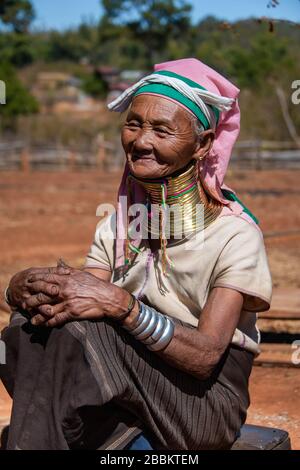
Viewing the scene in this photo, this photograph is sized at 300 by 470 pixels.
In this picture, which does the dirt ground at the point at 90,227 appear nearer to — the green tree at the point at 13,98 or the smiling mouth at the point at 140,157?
the smiling mouth at the point at 140,157

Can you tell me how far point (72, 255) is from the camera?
8219mm

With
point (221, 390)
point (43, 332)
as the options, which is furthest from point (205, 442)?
point (43, 332)

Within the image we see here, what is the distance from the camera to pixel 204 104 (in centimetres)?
245

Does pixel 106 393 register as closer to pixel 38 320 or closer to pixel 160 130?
pixel 38 320

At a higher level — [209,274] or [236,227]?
[236,227]

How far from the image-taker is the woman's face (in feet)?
7.84

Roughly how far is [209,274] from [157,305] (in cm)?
21

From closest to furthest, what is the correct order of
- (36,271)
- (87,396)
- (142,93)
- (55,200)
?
(87,396)
(36,271)
(142,93)
(55,200)

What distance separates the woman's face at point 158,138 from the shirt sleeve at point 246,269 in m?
0.31

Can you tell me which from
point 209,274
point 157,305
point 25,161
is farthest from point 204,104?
point 25,161

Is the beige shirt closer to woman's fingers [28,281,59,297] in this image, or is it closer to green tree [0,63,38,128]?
woman's fingers [28,281,59,297]

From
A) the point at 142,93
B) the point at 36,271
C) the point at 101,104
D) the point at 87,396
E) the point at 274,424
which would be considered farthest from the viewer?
the point at 101,104
